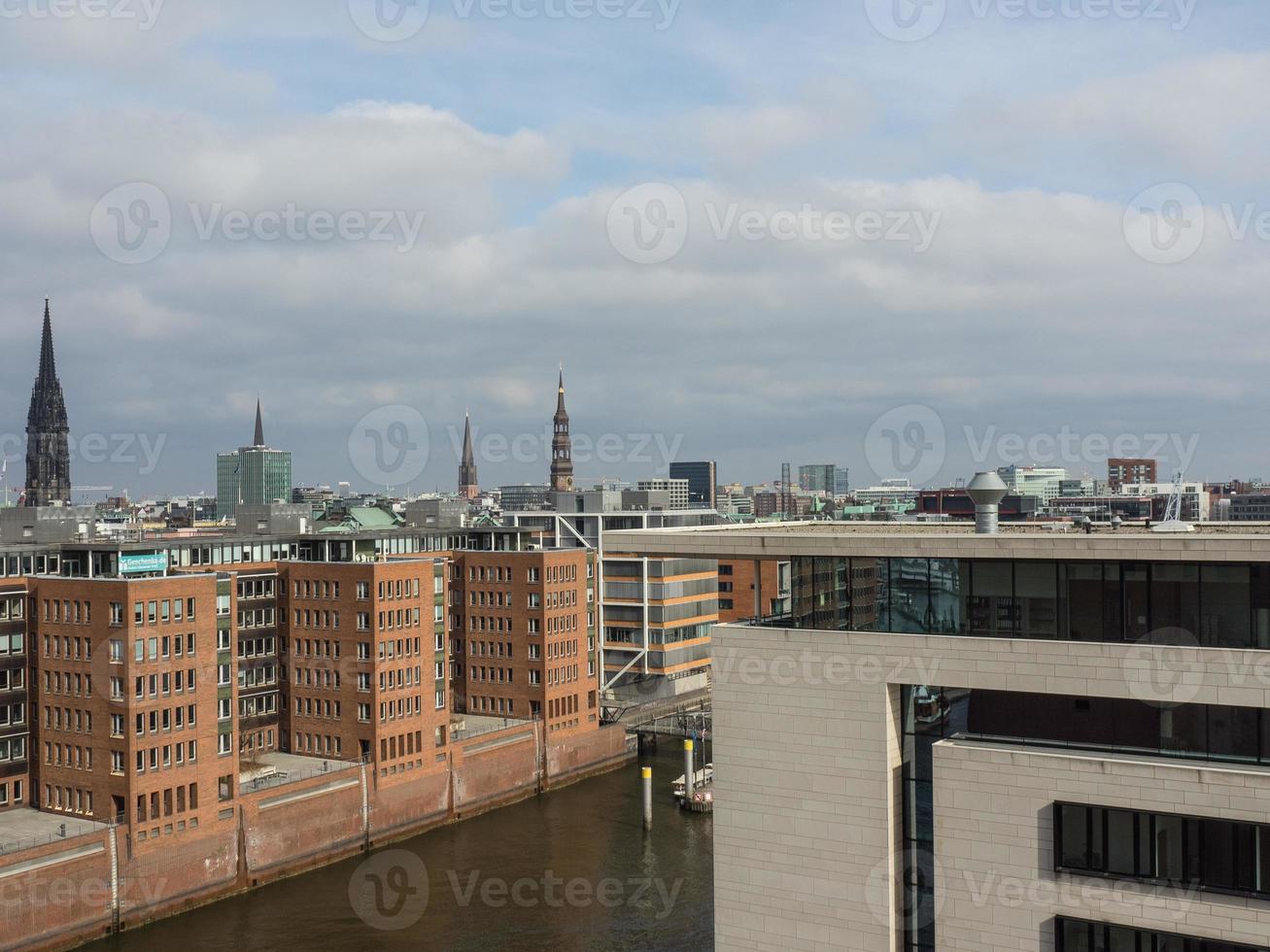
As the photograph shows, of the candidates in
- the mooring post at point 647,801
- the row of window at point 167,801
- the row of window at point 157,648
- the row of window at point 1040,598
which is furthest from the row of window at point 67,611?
the row of window at point 1040,598

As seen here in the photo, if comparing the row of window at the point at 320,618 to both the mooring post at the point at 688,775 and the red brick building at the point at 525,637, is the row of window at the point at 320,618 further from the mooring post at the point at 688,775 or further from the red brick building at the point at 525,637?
the mooring post at the point at 688,775

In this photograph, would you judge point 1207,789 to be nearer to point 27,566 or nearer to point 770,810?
point 770,810

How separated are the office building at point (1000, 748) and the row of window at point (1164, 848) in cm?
4

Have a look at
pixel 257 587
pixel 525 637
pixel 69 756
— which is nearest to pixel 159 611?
pixel 69 756

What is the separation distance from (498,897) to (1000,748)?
41874mm

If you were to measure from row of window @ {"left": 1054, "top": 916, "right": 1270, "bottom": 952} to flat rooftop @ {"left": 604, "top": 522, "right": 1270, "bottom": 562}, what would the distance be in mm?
7532

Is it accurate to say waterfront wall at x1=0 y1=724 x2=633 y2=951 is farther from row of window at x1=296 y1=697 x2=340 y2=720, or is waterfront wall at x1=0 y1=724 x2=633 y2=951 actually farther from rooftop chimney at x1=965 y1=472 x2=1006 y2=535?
rooftop chimney at x1=965 y1=472 x2=1006 y2=535

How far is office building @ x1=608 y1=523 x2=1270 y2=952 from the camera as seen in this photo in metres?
22.6

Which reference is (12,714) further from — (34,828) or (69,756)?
(34,828)

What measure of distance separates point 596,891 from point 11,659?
34.5 m

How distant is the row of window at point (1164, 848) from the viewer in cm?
2205

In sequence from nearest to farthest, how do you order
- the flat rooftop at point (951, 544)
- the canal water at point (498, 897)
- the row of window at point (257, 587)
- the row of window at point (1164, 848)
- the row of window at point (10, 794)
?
the row of window at point (1164, 848)
the flat rooftop at point (951, 544)
the canal water at point (498, 897)
the row of window at point (10, 794)
the row of window at point (257, 587)

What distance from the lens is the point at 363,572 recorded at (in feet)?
236

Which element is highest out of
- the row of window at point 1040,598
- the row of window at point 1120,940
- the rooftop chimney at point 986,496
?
the rooftop chimney at point 986,496
